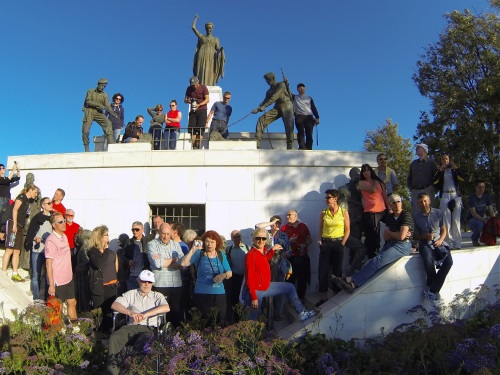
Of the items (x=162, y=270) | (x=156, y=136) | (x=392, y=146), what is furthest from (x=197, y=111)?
(x=392, y=146)

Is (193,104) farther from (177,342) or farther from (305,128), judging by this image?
(177,342)

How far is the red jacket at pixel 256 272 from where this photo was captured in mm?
5512

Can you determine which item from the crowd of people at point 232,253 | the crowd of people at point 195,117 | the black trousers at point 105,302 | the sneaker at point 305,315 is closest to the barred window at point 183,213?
the crowd of people at point 232,253

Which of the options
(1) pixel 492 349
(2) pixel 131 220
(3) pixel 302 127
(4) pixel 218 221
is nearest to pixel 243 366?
(1) pixel 492 349

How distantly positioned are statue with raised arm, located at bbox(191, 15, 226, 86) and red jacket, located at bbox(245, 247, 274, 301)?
28.7 ft

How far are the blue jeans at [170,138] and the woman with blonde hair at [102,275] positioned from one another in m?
4.08

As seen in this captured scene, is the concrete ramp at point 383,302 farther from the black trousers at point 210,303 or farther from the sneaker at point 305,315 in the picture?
the black trousers at point 210,303

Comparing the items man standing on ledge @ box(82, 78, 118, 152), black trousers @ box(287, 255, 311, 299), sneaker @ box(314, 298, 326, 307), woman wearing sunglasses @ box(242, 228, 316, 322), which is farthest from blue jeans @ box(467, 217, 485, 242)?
man standing on ledge @ box(82, 78, 118, 152)

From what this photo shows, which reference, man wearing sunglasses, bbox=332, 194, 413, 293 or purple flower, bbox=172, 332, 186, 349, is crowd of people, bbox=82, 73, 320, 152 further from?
purple flower, bbox=172, 332, 186, 349

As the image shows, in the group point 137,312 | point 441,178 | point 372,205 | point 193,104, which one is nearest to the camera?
point 137,312

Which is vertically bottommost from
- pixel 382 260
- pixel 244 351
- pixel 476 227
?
pixel 244 351

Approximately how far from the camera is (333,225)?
21.9 feet

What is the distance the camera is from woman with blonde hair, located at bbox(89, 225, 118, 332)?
245 inches

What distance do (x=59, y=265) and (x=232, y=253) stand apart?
2407 millimetres
